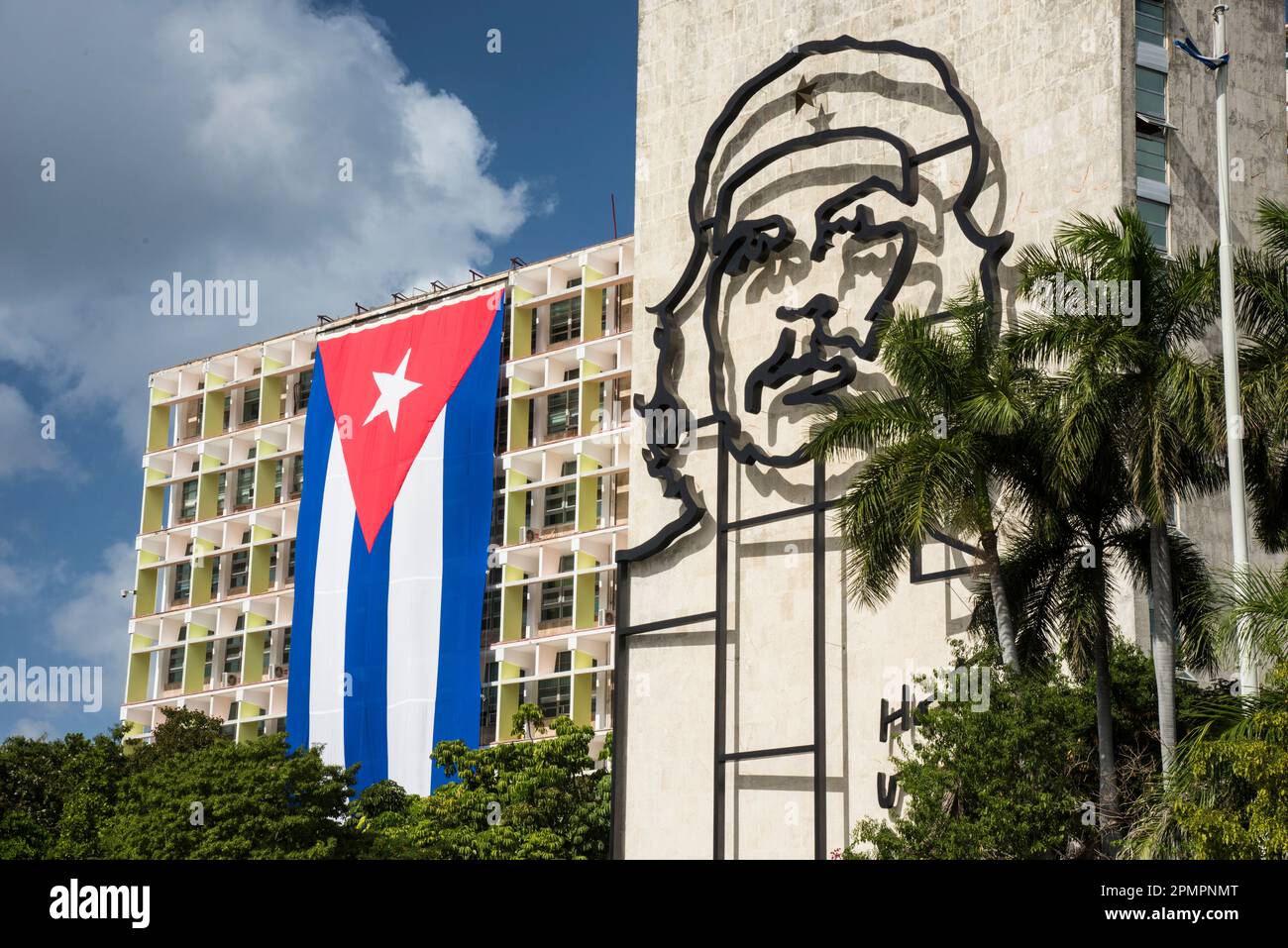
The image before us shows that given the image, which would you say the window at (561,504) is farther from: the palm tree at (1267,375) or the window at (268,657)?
the palm tree at (1267,375)

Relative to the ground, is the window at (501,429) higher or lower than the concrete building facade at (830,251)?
higher

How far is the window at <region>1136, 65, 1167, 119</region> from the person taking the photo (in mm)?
39000

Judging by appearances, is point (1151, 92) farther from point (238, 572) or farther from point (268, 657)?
point (238, 572)

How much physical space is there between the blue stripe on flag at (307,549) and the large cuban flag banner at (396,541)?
0.21ft

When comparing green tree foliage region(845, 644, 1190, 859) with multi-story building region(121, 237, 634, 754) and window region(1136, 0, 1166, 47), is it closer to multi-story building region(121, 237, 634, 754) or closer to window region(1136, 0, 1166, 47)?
window region(1136, 0, 1166, 47)

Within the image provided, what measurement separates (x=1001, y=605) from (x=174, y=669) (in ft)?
212

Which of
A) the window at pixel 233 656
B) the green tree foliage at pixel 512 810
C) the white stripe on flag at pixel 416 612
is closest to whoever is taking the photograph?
the green tree foliage at pixel 512 810

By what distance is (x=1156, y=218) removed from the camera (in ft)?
127

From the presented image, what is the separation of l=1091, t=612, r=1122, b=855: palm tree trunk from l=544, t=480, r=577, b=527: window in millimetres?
47612

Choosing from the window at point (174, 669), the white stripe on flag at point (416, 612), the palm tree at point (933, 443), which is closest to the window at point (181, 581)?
the window at point (174, 669)

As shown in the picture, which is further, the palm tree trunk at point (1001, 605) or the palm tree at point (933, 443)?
the palm tree trunk at point (1001, 605)

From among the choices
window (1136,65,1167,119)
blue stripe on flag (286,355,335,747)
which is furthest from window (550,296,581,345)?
window (1136,65,1167,119)

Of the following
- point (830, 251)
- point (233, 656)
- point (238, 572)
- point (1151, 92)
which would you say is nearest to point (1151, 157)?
point (1151, 92)

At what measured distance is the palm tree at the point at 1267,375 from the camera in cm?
2591
